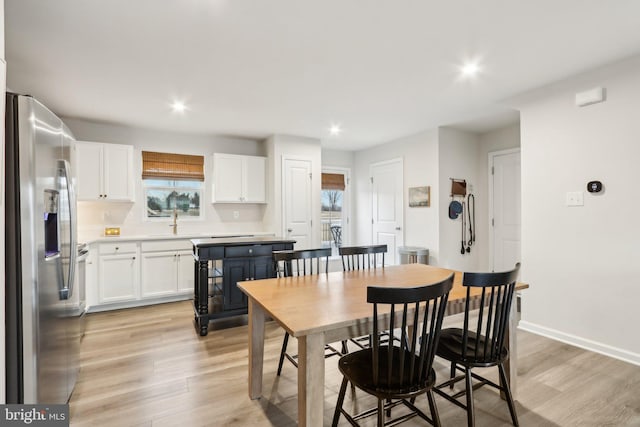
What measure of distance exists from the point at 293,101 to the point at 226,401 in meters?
2.93

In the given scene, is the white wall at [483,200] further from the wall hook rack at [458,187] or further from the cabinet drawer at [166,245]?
the cabinet drawer at [166,245]

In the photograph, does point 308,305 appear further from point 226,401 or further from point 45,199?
point 45,199

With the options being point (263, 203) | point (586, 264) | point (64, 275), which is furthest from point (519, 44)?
point (263, 203)

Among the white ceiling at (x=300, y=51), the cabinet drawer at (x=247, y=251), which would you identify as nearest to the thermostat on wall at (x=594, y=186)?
the white ceiling at (x=300, y=51)

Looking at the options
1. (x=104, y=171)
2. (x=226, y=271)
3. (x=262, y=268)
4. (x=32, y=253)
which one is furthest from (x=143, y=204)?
(x=32, y=253)

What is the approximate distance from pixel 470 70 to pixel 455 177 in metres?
2.23

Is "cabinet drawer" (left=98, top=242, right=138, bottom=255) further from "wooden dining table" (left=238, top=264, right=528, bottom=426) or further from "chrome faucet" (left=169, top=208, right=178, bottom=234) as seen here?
"wooden dining table" (left=238, top=264, right=528, bottom=426)

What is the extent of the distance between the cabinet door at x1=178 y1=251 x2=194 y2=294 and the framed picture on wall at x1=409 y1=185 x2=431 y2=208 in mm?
3449

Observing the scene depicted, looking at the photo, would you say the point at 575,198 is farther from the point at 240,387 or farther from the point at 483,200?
the point at 240,387

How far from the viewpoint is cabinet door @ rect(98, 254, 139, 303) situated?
3941mm

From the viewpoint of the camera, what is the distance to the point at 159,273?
4.25m

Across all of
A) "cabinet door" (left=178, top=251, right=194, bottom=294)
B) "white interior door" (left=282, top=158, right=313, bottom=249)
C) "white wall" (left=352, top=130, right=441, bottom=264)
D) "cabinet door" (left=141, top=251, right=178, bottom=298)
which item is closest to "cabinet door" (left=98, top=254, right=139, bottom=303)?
"cabinet door" (left=141, top=251, right=178, bottom=298)

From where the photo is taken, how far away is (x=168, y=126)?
454 centimetres

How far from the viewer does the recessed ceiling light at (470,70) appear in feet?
8.96
